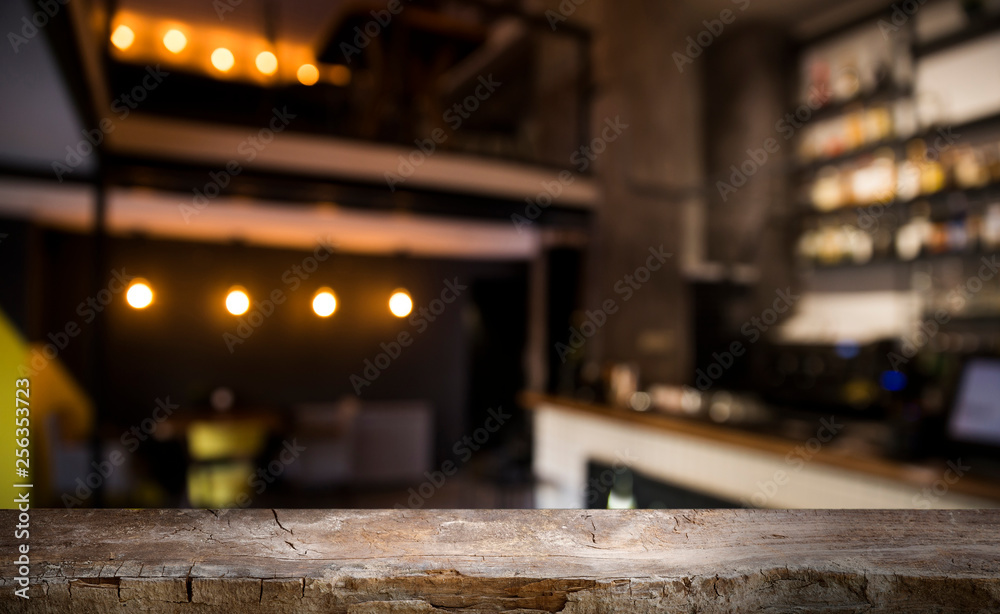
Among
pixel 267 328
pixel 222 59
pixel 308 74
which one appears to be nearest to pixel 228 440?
pixel 267 328

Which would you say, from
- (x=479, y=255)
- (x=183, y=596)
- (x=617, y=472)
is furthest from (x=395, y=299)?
(x=479, y=255)

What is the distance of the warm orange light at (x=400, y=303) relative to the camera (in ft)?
8.15

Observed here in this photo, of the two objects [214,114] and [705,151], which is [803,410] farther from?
[214,114]

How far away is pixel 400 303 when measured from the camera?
250cm

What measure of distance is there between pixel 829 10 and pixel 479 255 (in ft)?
17.8

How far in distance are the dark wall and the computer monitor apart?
6886mm

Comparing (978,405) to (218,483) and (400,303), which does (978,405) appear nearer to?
(400,303)

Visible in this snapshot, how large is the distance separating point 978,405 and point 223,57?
835cm

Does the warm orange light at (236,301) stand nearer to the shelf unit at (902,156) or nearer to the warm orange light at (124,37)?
the shelf unit at (902,156)

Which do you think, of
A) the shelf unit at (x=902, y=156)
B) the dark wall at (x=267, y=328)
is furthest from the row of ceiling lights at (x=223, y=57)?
the shelf unit at (x=902, y=156)

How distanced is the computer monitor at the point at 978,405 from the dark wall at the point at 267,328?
6.89m

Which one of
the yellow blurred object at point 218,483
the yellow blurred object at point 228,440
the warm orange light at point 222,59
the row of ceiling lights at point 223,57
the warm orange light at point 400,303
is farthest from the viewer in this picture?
the warm orange light at point 222,59

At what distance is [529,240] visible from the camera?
898 cm

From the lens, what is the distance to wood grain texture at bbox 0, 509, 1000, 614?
2.20 feet
